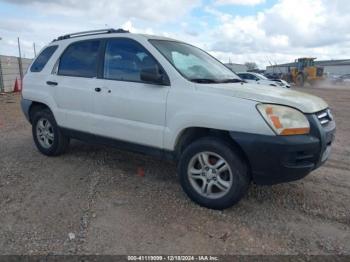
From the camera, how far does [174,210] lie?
3613 mm

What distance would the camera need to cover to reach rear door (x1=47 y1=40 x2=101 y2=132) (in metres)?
4.60

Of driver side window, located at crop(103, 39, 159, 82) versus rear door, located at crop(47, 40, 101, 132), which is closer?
driver side window, located at crop(103, 39, 159, 82)

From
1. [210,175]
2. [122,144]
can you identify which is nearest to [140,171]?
[122,144]

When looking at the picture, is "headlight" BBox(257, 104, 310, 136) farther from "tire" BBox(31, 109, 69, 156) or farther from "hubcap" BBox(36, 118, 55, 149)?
"hubcap" BBox(36, 118, 55, 149)

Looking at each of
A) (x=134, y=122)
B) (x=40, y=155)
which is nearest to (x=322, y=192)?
(x=134, y=122)

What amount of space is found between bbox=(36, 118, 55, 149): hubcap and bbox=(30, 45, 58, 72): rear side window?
0.84 meters

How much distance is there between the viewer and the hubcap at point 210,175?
3.54m

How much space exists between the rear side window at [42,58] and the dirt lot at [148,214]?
59.8 inches

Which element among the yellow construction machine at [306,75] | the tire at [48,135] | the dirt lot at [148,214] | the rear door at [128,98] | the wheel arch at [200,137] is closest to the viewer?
the dirt lot at [148,214]

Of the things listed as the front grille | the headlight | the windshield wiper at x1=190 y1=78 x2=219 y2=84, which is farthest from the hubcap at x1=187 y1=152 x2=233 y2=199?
the front grille

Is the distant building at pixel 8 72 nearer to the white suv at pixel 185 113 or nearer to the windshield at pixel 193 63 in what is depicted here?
the white suv at pixel 185 113

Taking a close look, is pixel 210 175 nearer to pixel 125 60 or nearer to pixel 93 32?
pixel 125 60

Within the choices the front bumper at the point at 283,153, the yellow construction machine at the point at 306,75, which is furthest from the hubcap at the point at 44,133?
the yellow construction machine at the point at 306,75

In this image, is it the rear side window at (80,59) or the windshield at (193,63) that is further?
the rear side window at (80,59)
